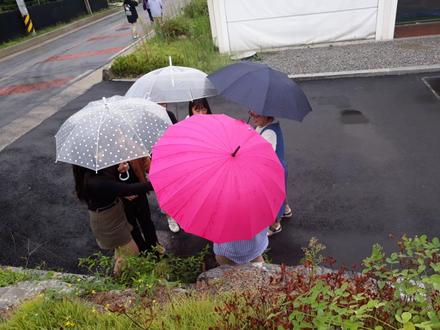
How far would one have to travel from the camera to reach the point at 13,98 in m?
10.7

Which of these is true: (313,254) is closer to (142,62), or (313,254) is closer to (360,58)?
(360,58)

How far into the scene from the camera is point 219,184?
2.09 meters

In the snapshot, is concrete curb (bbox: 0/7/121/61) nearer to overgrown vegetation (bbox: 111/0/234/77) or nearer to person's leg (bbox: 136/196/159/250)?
overgrown vegetation (bbox: 111/0/234/77)

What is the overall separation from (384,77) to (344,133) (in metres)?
3.10

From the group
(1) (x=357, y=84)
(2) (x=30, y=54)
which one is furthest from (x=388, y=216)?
(2) (x=30, y=54)

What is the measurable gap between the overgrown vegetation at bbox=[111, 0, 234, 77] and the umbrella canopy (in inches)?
282

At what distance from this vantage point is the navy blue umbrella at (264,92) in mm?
3244

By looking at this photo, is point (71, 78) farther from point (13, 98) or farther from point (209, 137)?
point (209, 137)

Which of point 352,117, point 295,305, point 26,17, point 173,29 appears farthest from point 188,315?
point 26,17

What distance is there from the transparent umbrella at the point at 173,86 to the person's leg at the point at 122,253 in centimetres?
152

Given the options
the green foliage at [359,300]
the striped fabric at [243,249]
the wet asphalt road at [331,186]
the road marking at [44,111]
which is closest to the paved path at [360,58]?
the wet asphalt road at [331,186]

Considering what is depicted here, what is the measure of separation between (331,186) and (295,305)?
3.56m

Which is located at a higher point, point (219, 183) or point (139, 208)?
point (219, 183)

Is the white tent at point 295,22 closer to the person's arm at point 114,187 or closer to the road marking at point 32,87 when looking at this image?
the road marking at point 32,87
